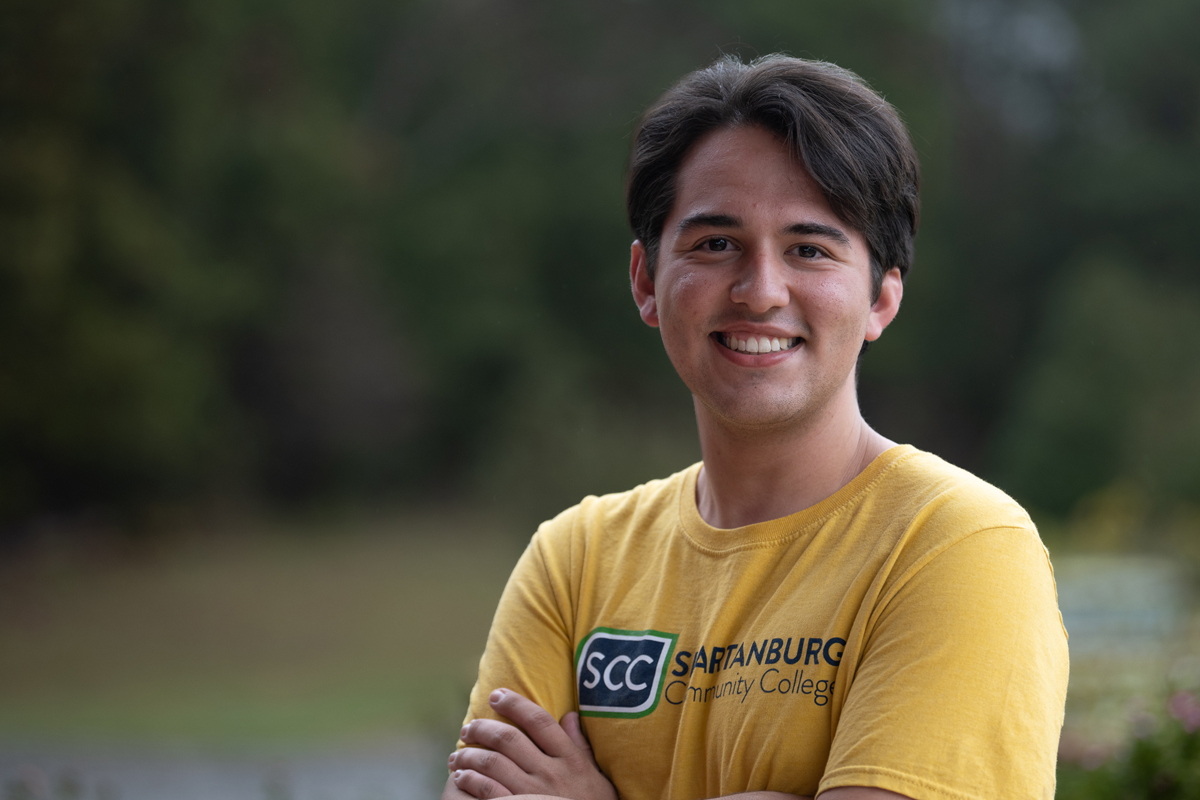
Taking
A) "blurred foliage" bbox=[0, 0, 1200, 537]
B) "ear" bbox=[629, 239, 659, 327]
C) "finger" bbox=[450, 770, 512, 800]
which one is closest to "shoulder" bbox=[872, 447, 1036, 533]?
"ear" bbox=[629, 239, 659, 327]

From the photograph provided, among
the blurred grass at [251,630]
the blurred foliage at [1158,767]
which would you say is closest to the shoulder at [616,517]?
the blurred foliage at [1158,767]

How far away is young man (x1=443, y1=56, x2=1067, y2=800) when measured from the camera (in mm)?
1528

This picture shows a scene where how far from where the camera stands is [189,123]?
19859 millimetres

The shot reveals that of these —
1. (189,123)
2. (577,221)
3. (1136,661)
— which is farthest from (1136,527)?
(189,123)

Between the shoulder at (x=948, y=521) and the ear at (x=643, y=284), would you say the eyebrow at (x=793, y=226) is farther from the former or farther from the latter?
the shoulder at (x=948, y=521)

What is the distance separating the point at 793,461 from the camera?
1889mm

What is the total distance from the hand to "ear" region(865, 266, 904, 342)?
0.80 m

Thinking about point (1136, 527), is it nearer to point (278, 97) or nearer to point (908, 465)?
point (908, 465)

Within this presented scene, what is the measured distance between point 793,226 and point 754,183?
3.7 inches

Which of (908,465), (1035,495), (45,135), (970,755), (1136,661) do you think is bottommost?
(970,755)

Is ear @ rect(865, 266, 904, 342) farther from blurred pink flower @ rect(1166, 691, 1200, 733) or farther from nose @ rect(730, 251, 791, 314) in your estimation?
blurred pink flower @ rect(1166, 691, 1200, 733)

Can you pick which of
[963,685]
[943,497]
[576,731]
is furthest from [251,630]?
[963,685]

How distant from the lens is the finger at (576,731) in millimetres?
1900

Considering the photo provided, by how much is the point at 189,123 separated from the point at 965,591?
20283 mm
